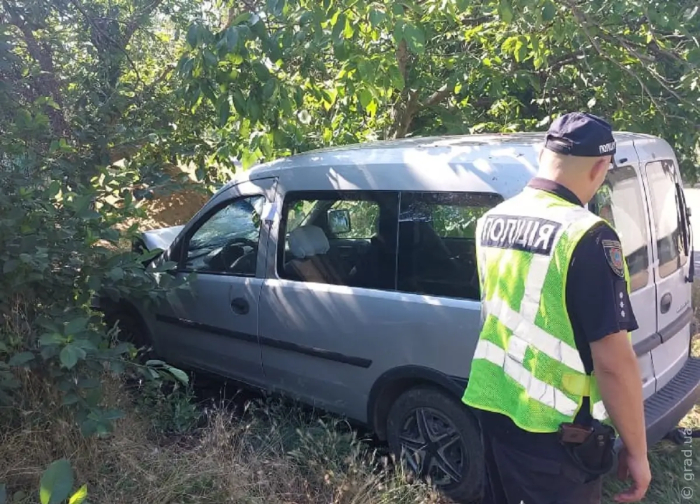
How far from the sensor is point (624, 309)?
1.83 m

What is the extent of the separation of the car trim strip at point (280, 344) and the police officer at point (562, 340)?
4.63ft

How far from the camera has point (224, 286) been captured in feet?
13.5

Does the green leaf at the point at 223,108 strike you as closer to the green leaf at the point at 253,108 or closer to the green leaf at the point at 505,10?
the green leaf at the point at 253,108

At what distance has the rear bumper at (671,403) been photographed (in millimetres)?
2992

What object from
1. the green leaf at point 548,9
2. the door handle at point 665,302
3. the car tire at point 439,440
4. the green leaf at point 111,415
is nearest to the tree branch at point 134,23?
the green leaf at point 548,9

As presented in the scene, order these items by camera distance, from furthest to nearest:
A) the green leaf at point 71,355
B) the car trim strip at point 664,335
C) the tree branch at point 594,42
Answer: the tree branch at point 594,42 < the car trim strip at point 664,335 < the green leaf at point 71,355

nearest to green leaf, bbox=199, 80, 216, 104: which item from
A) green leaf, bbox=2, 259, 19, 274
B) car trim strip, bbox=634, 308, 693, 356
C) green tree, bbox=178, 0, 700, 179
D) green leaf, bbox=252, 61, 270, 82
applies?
green tree, bbox=178, 0, 700, 179

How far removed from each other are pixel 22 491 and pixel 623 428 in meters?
2.49

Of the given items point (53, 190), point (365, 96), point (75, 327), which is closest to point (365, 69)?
point (365, 96)

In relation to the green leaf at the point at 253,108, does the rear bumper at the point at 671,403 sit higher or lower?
lower

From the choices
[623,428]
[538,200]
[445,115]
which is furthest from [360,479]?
[445,115]

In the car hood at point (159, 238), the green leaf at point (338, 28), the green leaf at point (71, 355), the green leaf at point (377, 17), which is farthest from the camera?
the car hood at point (159, 238)

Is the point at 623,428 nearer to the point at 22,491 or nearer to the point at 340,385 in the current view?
the point at 340,385

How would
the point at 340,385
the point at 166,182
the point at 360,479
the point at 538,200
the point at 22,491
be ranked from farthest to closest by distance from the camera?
the point at 166,182
the point at 340,385
the point at 360,479
the point at 22,491
the point at 538,200
